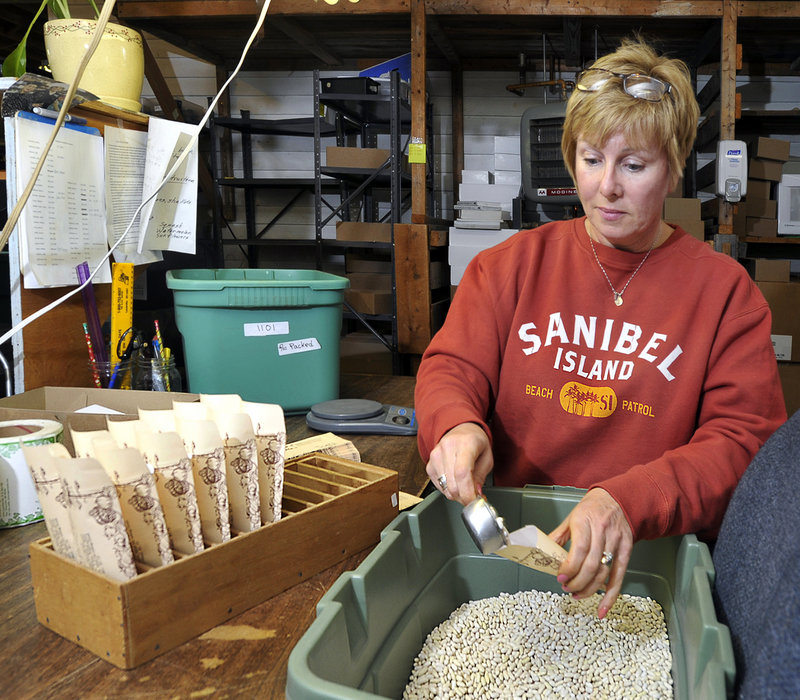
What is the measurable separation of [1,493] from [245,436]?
407 mm

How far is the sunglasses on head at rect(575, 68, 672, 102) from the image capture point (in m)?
1.10

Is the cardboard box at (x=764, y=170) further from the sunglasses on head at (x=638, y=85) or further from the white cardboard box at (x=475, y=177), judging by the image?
the sunglasses on head at (x=638, y=85)

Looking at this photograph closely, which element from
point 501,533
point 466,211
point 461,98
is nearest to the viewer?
point 501,533

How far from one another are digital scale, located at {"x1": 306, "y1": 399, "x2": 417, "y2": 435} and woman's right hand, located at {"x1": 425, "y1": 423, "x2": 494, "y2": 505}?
20.3 inches

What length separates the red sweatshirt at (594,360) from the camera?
110 cm

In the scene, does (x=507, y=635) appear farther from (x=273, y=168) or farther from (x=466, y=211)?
(x=273, y=168)

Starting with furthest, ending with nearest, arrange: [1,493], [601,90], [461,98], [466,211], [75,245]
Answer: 1. [461,98]
2. [466,211]
3. [75,245]
4. [601,90]
5. [1,493]

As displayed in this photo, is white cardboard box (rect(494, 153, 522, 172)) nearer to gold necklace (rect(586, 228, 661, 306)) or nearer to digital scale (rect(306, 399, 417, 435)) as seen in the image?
digital scale (rect(306, 399, 417, 435))

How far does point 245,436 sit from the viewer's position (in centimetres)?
83

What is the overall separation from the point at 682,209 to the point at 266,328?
126 inches

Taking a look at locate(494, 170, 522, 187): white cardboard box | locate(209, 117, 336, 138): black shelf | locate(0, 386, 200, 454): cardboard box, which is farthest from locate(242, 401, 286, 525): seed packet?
locate(494, 170, 522, 187): white cardboard box

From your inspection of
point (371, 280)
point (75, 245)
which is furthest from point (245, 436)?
point (371, 280)

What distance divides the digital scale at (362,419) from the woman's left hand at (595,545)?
738 millimetres

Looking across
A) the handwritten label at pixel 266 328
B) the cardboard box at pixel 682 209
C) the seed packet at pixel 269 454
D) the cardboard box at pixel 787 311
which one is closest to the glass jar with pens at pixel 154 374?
the handwritten label at pixel 266 328
